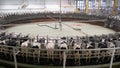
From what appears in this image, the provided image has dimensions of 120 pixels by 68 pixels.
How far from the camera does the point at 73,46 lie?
230 inches

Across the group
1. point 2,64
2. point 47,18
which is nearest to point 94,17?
point 47,18

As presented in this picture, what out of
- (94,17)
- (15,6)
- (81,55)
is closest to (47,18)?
(94,17)

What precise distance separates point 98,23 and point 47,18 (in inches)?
151

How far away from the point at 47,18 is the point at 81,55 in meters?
8.22

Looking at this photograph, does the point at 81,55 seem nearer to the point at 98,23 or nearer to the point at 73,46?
the point at 73,46

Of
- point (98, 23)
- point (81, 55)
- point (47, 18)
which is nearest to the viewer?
point (81, 55)

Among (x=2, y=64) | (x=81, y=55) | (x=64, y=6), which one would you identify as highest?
(x=64, y=6)

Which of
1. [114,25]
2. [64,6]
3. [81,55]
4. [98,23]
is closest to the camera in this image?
[81,55]

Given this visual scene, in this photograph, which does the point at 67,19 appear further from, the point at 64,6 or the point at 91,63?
the point at 91,63

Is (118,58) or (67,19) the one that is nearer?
(118,58)

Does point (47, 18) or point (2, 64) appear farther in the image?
point (47, 18)

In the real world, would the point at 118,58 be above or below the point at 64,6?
below

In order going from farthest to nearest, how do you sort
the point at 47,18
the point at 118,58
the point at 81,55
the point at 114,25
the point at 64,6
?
the point at 64,6, the point at 47,18, the point at 114,25, the point at 118,58, the point at 81,55

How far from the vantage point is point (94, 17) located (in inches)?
511
